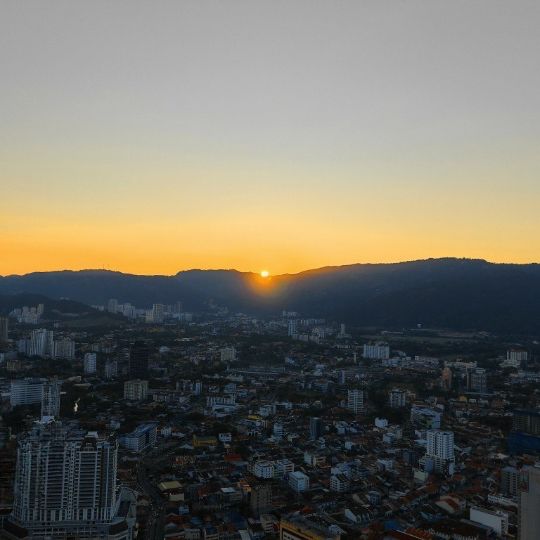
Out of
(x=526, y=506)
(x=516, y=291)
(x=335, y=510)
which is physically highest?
(x=516, y=291)

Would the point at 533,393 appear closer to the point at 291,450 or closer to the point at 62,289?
the point at 291,450

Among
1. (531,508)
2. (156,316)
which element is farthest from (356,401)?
(156,316)

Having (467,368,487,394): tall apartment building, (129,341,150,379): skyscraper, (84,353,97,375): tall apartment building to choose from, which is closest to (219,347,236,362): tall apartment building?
(129,341,150,379): skyscraper

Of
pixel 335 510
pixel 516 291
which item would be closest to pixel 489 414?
pixel 335 510

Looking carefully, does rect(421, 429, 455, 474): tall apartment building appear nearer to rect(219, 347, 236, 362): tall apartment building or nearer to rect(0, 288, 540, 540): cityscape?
rect(0, 288, 540, 540): cityscape

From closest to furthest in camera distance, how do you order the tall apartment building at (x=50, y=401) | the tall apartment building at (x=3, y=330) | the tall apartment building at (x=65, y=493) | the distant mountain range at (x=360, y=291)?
the tall apartment building at (x=65, y=493)
the tall apartment building at (x=50, y=401)
the tall apartment building at (x=3, y=330)
the distant mountain range at (x=360, y=291)

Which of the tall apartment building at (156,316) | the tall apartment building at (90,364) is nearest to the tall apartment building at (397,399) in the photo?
the tall apartment building at (90,364)

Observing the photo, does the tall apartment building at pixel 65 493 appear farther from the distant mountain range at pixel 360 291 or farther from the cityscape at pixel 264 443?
the distant mountain range at pixel 360 291
